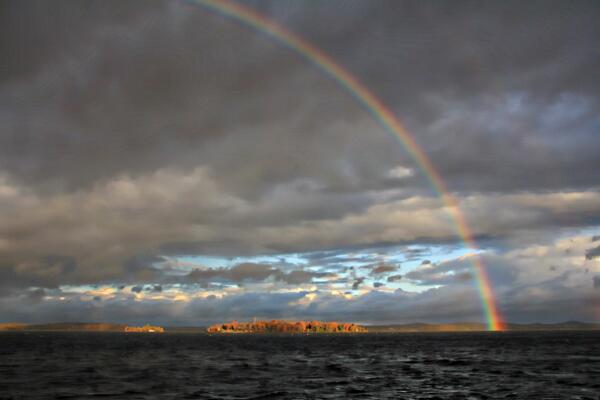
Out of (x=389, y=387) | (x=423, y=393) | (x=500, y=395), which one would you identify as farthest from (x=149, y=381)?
(x=500, y=395)

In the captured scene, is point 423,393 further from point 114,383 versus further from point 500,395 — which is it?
point 114,383

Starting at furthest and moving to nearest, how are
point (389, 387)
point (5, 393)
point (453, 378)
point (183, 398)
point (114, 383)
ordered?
point (453, 378) → point (114, 383) → point (389, 387) → point (5, 393) → point (183, 398)

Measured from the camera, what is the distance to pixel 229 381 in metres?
71.1

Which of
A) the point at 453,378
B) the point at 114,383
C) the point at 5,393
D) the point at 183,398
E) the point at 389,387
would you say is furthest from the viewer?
the point at 453,378

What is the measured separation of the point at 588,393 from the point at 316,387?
27.8m

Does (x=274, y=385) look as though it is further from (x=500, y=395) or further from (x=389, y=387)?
(x=500, y=395)

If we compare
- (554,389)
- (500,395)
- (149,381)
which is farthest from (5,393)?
(554,389)

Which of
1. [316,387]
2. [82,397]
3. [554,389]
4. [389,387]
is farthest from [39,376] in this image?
[554,389]

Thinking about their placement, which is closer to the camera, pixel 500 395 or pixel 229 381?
pixel 500 395

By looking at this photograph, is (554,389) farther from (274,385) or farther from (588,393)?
(274,385)

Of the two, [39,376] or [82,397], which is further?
[39,376]

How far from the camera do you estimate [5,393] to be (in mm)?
58312

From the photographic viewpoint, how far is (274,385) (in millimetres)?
65562

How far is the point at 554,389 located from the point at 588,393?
4.04 meters
